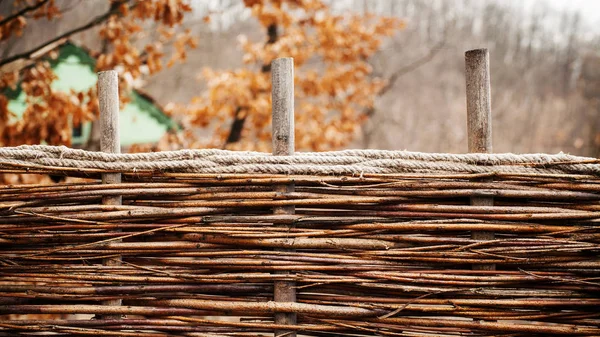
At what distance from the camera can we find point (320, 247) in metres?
1.50

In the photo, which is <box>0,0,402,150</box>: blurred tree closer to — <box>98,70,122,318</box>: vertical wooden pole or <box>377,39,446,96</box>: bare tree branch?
<box>98,70,122,318</box>: vertical wooden pole

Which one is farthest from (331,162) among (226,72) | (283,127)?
(226,72)

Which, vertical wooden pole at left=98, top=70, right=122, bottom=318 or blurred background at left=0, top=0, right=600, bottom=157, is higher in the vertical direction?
blurred background at left=0, top=0, right=600, bottom=157

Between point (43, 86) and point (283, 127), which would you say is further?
point (43, 86)

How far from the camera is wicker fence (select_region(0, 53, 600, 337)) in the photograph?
1470mm

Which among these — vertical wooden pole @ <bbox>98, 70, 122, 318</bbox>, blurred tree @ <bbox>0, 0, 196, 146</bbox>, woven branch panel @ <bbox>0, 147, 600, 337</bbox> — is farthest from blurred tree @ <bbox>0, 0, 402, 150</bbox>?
woven branch panel @ <bbox>0, 147, 600, 337</bbox>

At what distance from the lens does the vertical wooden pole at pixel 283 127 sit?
4.91 ft

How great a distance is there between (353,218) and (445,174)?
13.2 inches

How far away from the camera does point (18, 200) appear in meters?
1.59

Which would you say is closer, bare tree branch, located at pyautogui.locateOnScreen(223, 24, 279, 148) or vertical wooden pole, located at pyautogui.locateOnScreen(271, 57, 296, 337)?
vertical wooden pole, located at pyautogui.locateOnScreen(271, 57, 296, 337)

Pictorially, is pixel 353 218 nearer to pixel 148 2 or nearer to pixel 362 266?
pixel 362 266

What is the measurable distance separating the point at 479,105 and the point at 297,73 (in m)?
4.93

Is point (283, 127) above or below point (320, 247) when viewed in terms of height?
above

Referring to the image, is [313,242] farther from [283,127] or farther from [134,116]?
[134,116]
